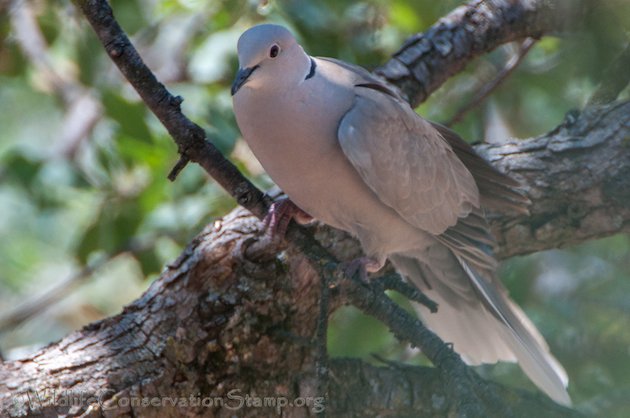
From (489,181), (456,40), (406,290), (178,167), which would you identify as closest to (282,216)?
(406,290)

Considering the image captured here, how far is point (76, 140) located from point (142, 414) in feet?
8.49

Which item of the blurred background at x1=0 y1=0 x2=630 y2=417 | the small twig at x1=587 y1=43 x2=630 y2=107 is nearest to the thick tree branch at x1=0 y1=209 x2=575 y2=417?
the blurred background at x1=0 y1=0 x2=630 y2=417

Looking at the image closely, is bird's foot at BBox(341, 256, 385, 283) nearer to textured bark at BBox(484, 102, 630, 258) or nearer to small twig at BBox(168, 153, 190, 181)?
textured bark at BBox(484, 102, 630, 258)

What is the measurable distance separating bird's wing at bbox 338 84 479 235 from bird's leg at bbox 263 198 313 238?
253 millimetres

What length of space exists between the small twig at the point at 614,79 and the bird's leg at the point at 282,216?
0.91 m

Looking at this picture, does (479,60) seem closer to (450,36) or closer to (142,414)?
(450,36)

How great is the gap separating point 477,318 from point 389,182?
0.81m

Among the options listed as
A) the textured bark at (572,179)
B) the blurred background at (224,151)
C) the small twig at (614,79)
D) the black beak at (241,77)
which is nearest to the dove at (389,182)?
the black beak at (241,77)

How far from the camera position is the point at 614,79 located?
6.82 ft

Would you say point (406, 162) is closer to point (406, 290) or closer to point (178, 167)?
point (406, 290)

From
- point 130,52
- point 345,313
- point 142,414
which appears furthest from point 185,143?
point 345,313

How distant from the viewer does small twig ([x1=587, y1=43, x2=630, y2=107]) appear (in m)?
1.69

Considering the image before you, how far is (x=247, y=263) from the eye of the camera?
2391 mm

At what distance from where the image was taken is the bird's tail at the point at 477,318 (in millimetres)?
2693
